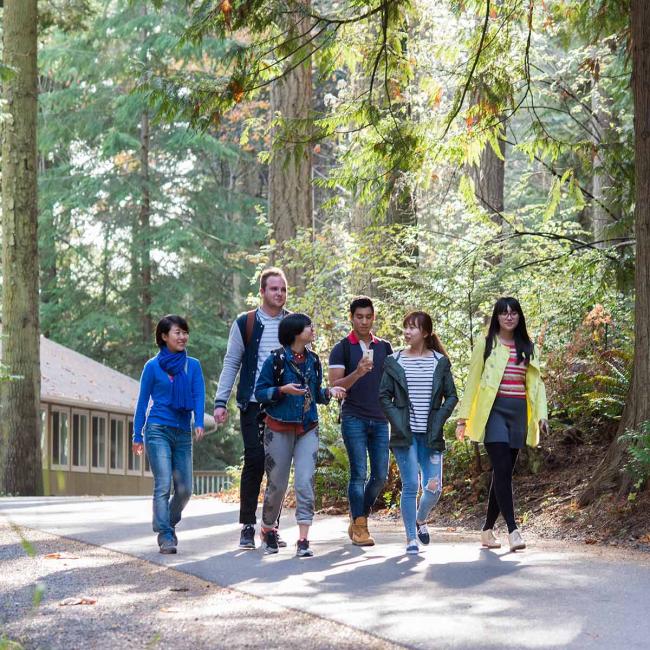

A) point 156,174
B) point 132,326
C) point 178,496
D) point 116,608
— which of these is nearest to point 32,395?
point 178,496

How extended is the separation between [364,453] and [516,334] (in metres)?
1.55

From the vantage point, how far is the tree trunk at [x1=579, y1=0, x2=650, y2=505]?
418 inches

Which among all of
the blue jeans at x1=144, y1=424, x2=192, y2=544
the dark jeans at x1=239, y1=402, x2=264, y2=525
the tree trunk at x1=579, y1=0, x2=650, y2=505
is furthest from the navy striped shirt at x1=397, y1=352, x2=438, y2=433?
the tree trunk at x1=579, y1=0, x2=650, y2=505

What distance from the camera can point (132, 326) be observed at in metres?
47.1

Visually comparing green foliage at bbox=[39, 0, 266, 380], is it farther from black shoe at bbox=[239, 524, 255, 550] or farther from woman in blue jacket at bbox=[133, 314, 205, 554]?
black shoe at bbox=[239, 524, 255, 550]

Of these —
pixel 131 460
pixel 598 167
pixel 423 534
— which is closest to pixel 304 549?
pixel 423 534

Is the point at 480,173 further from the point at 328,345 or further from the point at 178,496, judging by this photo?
the point at 178,496

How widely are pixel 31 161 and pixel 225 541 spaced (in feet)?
52.7

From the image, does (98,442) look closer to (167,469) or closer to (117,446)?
(117,446)

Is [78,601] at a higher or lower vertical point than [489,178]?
lower

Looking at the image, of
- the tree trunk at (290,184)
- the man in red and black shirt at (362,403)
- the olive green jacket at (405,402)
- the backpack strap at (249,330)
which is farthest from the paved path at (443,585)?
the tree trunk at (290,184)

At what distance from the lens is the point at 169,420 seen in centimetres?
941

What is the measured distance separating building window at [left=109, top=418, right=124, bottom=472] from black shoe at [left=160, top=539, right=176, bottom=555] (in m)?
29.2

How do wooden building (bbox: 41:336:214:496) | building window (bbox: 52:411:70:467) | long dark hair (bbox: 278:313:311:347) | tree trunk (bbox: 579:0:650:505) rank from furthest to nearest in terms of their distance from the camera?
building window (bbox: 52:411:70:467)
wooden building (bbox: 41:336:214:496)
tree trunk (bbox: 579:0:650:505)
long dark hair (bbox: 278:313:311:347)
